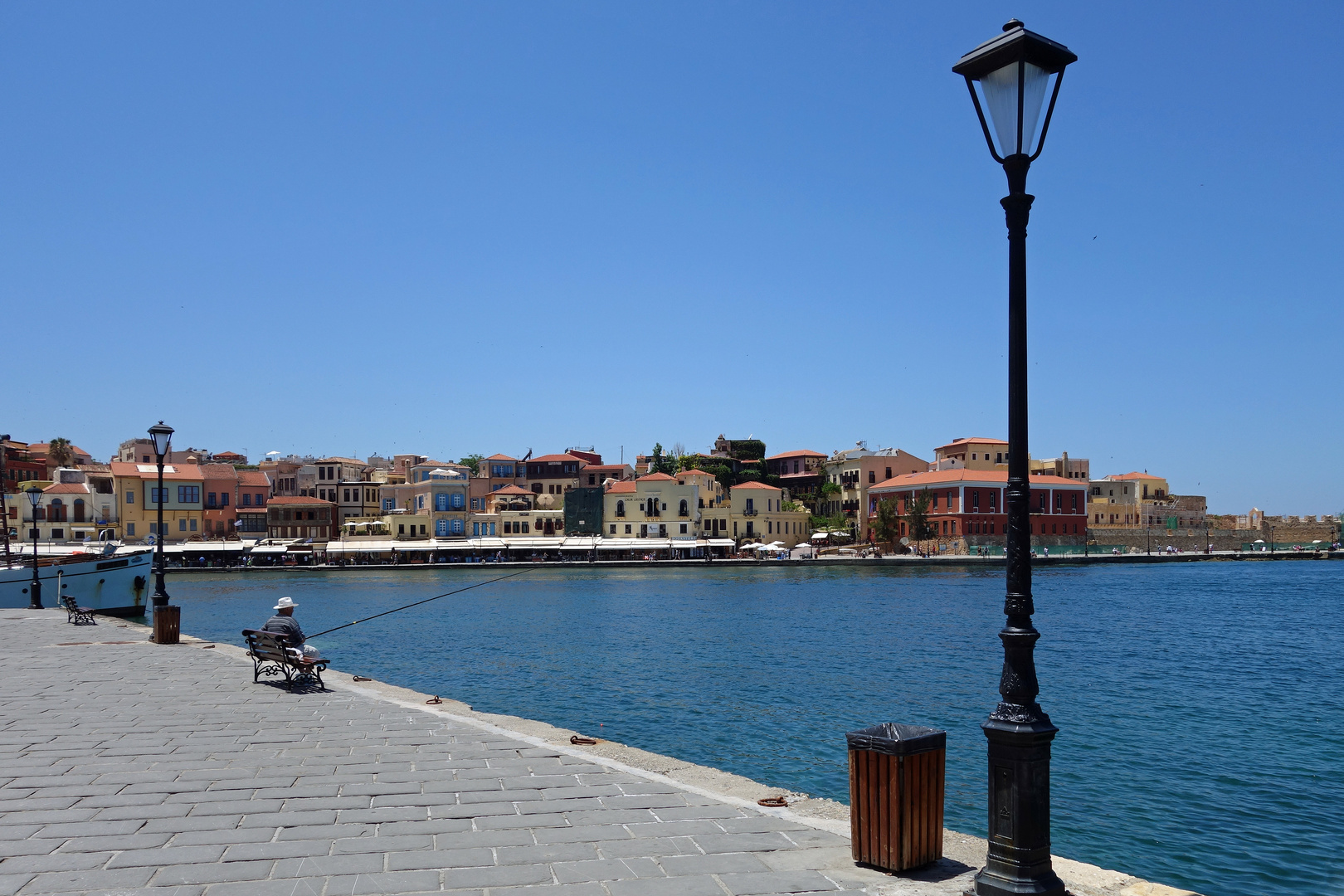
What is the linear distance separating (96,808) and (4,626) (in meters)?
→ 17.0

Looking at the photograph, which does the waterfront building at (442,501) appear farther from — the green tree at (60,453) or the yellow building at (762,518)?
the green tree at (60,453)

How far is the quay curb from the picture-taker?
199 inches

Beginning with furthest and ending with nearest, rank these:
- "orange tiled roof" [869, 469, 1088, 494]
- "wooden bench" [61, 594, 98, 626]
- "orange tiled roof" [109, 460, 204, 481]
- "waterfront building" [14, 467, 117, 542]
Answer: "orange tiled roof" [869, 469, 1088, 494] < "orange tiled roof" [109, 460, 204, 481] < "waterfront building" [14, 467, 117, 542] < "wooden bench" [61, 594, 98, 626]

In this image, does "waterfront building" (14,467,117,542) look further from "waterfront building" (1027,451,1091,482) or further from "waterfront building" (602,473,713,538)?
"waterfront building" (1027,451,1091,482)

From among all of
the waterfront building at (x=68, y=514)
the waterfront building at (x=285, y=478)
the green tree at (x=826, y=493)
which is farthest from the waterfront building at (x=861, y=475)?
the waterfront building at (x=68, y=514)

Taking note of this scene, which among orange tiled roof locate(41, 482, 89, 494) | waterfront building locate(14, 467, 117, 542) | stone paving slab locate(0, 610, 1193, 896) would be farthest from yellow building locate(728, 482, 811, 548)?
stone paving slab locate(0, 610, 1193, 896)

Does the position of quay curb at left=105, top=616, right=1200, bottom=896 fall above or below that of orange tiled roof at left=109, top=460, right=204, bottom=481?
below

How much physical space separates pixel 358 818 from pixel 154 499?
7589 cm

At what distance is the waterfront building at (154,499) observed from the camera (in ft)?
243

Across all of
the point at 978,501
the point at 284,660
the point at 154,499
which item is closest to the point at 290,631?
the point at 284,660

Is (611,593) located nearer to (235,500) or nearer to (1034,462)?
(235,500)

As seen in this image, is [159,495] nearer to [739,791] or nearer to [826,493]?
[739,791]

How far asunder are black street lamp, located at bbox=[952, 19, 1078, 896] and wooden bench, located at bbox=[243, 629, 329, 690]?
9000 mm

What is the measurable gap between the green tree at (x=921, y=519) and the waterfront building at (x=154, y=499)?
197 ft
